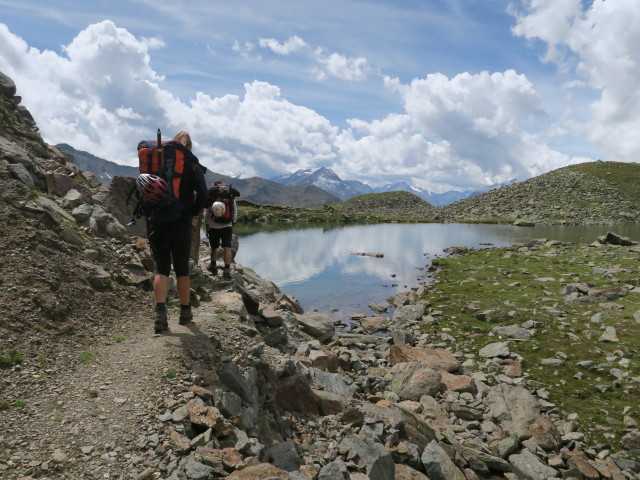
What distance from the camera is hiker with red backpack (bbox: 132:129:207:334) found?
29.1 ft

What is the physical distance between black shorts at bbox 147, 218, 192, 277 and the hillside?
4845 inches

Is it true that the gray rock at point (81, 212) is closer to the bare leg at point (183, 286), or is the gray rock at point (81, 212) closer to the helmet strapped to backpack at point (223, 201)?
the helmet strapped to backpack at point (223, 201)

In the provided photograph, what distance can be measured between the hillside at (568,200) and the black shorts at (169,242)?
12305 cm

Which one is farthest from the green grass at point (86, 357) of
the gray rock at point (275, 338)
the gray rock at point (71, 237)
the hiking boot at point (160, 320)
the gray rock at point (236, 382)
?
the gray rock at point (275, 338)

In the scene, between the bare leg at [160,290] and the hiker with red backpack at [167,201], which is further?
the bare leg at [160,290]

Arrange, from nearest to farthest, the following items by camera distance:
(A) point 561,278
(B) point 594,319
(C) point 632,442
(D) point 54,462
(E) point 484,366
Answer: (D) point 54,462 → (C) point 632,442 → (E) point 484,366 → (B) point 594,319 → (A) point 561,278

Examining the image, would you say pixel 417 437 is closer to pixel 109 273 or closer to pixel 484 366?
pixel 484 366

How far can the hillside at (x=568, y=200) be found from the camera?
120 meters

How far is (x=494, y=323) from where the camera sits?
2088cm

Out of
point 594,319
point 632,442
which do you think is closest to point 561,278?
point 594,319

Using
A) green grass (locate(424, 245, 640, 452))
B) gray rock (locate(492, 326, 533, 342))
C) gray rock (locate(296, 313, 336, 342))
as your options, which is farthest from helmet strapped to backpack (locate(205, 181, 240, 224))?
gray rock (locate(492, 326, 533, 342))

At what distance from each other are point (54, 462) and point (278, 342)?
26.9ft

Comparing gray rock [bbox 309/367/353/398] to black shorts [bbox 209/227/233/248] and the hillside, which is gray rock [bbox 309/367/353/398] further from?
the hillside

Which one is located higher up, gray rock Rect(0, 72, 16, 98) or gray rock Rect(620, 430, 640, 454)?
gray rock Rect(0, 72, 16, 98)
